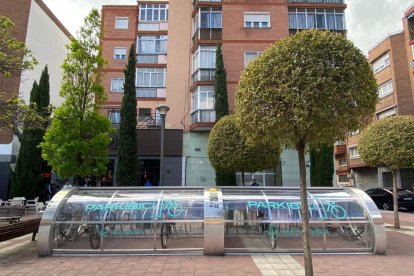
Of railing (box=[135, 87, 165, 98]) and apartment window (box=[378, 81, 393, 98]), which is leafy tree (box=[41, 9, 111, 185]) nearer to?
railing (box=[135, 87, 165, 98])

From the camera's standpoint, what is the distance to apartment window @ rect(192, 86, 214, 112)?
2208 cm

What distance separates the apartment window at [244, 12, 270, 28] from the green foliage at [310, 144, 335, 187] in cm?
1000

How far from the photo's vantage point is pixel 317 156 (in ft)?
67.1

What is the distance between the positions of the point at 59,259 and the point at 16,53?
7.04 m

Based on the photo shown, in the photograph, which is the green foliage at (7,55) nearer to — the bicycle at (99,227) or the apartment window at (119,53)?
the bicycle at (99,227)

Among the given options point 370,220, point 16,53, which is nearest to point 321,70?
point 370,220

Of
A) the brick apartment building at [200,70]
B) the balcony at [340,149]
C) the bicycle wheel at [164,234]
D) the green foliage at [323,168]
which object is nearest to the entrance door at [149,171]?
the brick apartment building at [200,70]

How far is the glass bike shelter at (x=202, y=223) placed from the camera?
809 centimetres

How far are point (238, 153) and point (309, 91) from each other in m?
7.47

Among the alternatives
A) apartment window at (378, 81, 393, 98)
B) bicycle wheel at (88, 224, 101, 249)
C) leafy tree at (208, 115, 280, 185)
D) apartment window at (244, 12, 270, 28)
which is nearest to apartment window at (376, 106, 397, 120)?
apartment window at (378, 81, 393, 98)

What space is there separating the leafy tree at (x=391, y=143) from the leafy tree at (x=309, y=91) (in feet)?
22.6

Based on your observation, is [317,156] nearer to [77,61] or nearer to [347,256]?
[347,256]

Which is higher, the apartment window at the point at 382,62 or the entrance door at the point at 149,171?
the apartment window at the point at 382,62

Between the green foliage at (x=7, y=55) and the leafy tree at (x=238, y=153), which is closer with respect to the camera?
the green foliage at (x=7, y=55)
